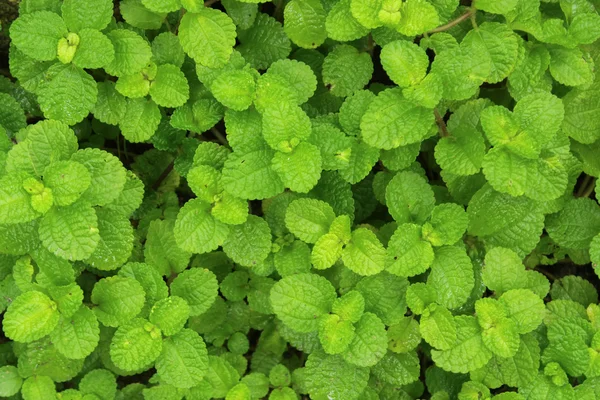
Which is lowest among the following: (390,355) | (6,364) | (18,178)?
(6,364)

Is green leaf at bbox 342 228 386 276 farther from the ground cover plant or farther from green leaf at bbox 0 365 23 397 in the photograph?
green leaf at bbox 0 365 23 397

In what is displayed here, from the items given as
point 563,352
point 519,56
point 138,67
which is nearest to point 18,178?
point 138,67

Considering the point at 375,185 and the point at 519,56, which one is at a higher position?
the point at 519,56

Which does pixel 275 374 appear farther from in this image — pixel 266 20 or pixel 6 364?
pixel 266 20

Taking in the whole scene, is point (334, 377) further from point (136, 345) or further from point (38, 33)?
point (38, 33)

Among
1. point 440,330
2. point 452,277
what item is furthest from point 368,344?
point 452,277
